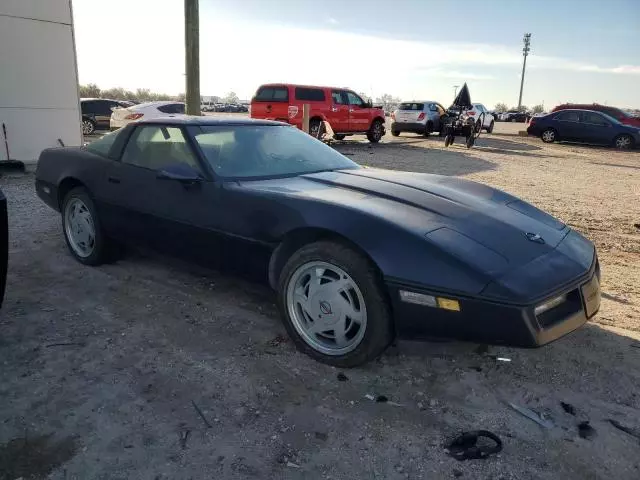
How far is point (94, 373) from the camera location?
2678 mm

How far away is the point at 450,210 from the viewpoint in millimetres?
2873

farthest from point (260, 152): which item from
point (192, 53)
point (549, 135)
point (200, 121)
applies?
point (549, 135)

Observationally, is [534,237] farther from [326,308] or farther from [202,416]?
[202,416]

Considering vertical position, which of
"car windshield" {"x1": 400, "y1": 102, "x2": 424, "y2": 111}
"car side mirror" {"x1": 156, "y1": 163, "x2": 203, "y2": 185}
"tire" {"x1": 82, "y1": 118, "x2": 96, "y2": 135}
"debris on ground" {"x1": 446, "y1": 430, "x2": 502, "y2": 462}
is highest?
A: "car windshield" {"x1": 400, "y1": 102, "x2": 424, "y2": 111}

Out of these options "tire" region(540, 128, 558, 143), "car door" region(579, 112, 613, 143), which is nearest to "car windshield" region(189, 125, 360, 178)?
"car door" region(579, 112, 613, 143)

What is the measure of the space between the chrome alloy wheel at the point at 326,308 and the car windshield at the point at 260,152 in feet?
3.01

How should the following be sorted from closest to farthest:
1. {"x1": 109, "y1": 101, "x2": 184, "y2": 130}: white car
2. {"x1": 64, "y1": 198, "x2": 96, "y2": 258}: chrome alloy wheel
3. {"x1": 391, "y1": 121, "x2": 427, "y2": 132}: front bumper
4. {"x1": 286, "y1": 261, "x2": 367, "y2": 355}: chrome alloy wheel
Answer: {"x1": 286, "y1": 261, "x2": 367, "y2": 355}: chrome alloy wheel < {"x1": 64, "y1": 198, "x2": 96, "y2": 258}: chrome alloy wheel < {"x1": 109, "y1": 101, "x2": 184, "y2": 130}: white car < {"x1": 391, "y1": 121, "x2": 427, "y2": 132}: front bumper

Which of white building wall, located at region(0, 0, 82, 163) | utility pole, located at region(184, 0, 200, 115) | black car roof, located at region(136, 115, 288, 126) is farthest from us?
white building wall, located at region(0, 0, 82, 163)

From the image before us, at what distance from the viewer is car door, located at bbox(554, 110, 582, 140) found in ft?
64.6

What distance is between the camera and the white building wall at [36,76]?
31.3 feet

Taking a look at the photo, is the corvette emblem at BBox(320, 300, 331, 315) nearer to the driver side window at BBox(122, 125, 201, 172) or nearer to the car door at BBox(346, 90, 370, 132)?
the driver side window at BBox(122, 125, 201, 172)

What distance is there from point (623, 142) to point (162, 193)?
1984cm

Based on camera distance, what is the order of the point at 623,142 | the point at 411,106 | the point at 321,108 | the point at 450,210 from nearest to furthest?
1. the point at 450,210
2. the point at 321,108
3. the point at 623,142
4. the point at 411,106

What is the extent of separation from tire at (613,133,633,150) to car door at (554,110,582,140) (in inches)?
51.3
